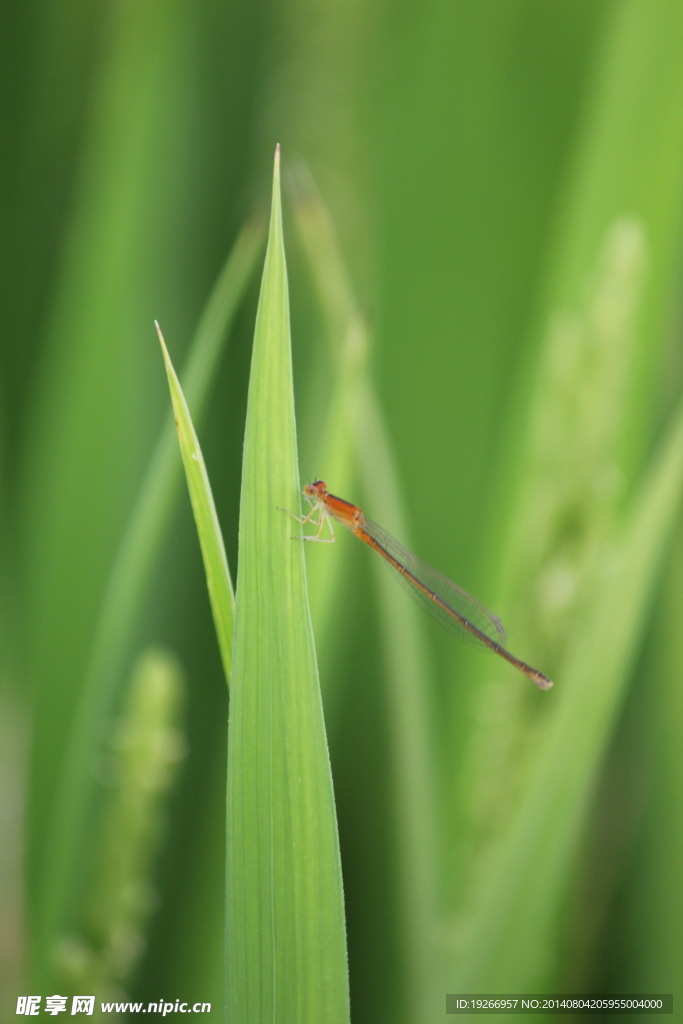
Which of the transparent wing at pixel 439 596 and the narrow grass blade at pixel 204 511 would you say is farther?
the transparent wing at pixel 439 596

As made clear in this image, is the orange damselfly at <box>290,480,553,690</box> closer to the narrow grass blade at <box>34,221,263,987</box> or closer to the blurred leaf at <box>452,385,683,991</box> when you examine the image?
the blurred leaf at <box>452,385,683,991</box>

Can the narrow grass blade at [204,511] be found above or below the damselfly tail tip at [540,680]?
above

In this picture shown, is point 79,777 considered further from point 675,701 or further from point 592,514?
point 675,701

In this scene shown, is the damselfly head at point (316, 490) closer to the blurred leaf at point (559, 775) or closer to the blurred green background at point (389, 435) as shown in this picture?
the blurred green background at point (389, 435)

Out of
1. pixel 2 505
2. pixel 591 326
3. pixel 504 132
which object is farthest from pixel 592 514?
pixel 2 505

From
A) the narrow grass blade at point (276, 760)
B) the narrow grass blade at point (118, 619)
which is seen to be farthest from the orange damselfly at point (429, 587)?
the narrow grass blade at point (276, 760)

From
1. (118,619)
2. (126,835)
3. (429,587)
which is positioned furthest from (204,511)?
(429,587)

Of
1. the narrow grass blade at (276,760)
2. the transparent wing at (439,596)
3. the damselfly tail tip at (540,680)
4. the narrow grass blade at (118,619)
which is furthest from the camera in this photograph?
the transparent wing at (439,596)
